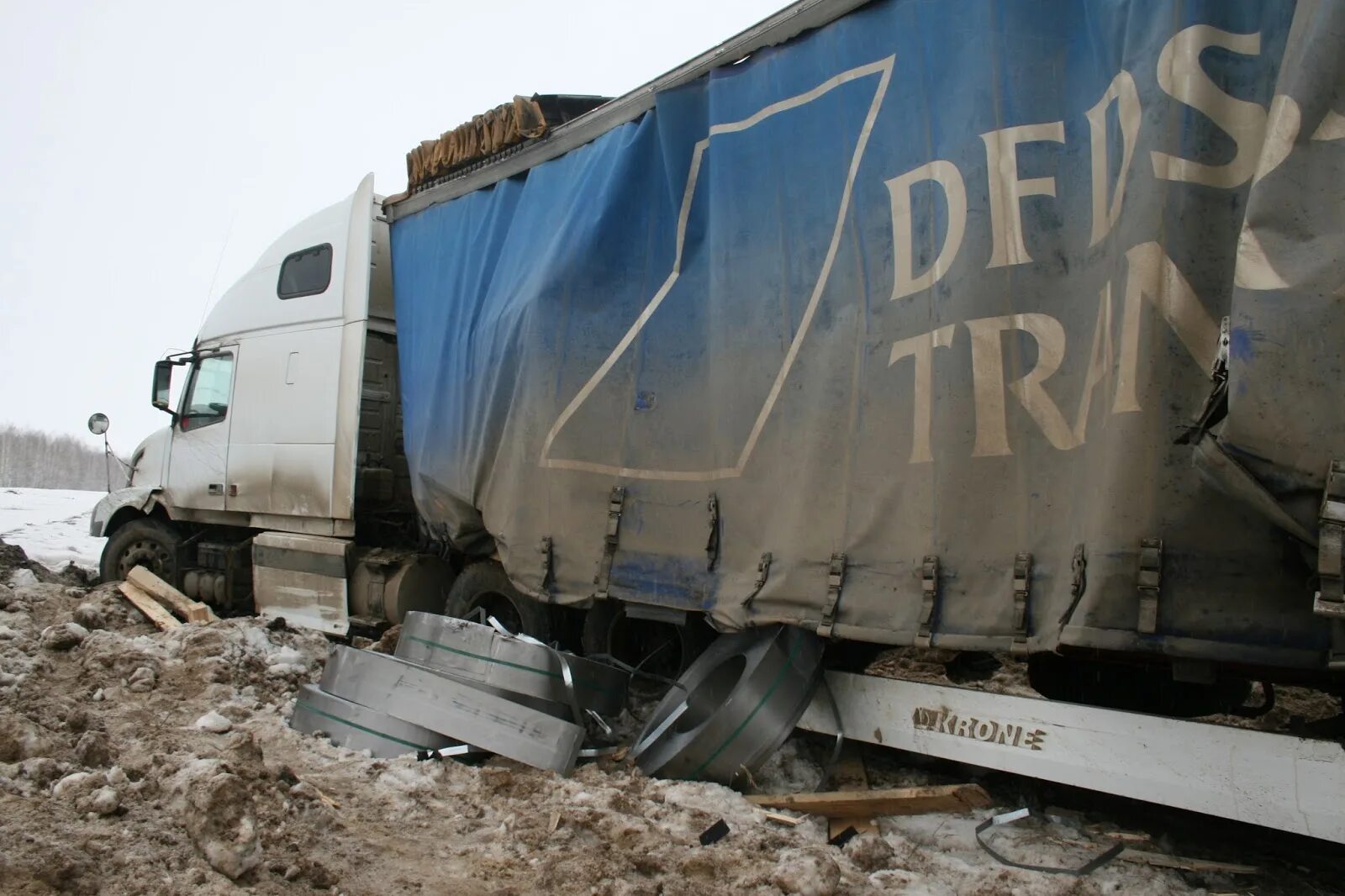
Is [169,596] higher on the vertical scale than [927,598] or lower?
lower

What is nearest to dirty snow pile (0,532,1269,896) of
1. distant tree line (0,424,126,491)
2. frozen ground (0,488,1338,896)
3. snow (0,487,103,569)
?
frozen ground (0,488,1338,896)

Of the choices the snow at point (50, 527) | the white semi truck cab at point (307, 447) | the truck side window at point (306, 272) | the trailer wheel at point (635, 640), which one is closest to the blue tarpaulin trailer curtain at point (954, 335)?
the trailer wheel at point (635, 640)

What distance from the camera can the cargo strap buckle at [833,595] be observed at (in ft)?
12.9

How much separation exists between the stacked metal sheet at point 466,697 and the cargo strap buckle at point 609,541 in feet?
1.31

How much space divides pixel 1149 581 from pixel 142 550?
9018 mm

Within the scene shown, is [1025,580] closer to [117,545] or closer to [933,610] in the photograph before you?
[933,610]

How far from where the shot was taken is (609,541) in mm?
4984

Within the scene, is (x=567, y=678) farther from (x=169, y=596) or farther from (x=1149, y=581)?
(x=169, y=596)

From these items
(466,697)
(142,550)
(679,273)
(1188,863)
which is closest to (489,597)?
(466,697)

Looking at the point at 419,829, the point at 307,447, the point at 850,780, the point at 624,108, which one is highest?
the point at 624,108

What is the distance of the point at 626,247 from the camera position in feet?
16.7

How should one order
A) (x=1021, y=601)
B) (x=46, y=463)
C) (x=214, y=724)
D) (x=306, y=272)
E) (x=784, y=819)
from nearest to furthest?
(x=1021, y=601) → (x=784, y=819) → (x=214, y=724) → (x=306, y=272) → (x=46, y=463)

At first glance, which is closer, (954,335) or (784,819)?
(954,335)

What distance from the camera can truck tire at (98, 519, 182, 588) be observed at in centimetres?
893
